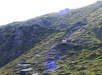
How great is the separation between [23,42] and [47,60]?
26.2 metres

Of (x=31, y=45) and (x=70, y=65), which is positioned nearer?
(x=70, y=65)

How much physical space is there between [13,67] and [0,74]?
4.48 meters

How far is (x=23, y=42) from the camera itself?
74.5 metres

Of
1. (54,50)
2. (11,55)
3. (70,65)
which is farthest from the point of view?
(11,55)

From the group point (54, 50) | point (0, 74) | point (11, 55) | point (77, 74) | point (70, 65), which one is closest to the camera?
point (77, 74)

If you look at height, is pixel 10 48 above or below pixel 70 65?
above

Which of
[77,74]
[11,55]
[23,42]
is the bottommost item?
[77,74]

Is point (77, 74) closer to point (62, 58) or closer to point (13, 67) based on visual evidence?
point (62, 58)

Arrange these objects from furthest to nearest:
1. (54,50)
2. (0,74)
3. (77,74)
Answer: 1. (54,50)
2. (0,74)
3. (77,74)

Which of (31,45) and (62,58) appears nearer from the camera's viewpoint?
(62,58)

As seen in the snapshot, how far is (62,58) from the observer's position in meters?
51.2

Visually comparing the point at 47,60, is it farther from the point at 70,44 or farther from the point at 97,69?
the point at 97,69

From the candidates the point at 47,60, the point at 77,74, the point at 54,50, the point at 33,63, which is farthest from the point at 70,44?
the point at 77,74

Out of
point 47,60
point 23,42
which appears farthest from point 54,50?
point 23,42
